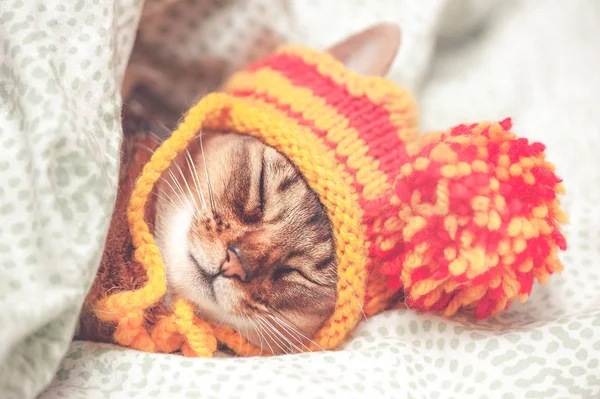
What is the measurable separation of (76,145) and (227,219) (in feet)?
1.14

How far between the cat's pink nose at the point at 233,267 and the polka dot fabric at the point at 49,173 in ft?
0.82

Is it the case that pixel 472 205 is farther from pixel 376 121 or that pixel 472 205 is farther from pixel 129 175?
pixel 129 175

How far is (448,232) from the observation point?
3.00 feet

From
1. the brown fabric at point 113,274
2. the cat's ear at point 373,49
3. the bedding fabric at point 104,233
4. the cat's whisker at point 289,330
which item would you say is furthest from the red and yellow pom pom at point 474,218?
the brown fabric at point 113,274

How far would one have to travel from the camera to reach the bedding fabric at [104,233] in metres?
0.79

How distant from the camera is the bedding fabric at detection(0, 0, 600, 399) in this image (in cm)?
79

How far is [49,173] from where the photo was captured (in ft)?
2.68

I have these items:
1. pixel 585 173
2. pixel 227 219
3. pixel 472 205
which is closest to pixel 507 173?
pixel 472 205

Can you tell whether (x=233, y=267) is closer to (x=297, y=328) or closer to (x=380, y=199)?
(x=297, y=328)

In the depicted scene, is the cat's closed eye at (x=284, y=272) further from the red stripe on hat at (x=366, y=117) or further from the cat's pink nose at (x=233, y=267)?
the red stripe on hat at (x=366, y=117)

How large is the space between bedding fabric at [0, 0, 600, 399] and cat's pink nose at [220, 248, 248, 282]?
149mm

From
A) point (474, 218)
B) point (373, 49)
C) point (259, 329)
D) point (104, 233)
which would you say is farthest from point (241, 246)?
point (373, 49)

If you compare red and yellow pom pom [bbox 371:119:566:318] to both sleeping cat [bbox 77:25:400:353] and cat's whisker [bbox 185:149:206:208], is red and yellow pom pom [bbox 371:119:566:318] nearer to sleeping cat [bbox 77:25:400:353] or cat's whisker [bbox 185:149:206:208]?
sleeping cat [bbox 77:25:400:353]

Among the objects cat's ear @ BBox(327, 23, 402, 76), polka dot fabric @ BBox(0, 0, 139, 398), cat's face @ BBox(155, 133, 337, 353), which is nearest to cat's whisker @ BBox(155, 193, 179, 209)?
Result: cat's face @ BBox(155, 133, 337, 353)
